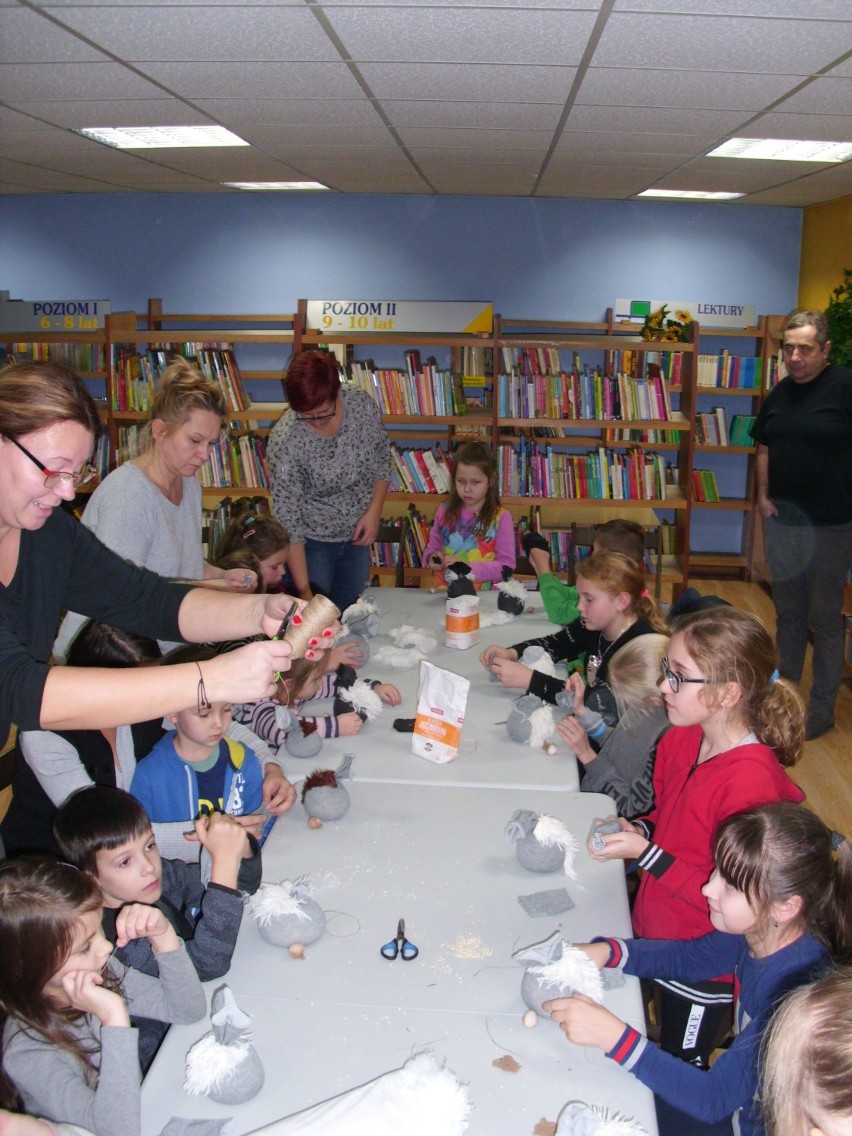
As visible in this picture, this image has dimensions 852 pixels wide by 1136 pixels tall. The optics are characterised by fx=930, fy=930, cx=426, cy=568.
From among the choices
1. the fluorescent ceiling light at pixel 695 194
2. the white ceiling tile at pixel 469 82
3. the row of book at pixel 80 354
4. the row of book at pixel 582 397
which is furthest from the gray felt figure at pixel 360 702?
the fluorescent ceiling light at pixel 695 194

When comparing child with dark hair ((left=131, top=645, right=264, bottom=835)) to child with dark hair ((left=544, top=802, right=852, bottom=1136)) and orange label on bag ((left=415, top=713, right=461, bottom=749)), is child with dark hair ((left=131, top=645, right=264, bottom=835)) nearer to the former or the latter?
orange label on bag ((left=415, top=713, right=461, bottom=749))

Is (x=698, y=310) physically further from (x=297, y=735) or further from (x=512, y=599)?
(x=297, y=735)

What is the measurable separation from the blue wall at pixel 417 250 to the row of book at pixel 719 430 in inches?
12.2

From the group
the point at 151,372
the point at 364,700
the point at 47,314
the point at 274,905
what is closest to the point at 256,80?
the point at 364,700

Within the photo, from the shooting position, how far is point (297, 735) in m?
2.35

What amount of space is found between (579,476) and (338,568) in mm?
2519

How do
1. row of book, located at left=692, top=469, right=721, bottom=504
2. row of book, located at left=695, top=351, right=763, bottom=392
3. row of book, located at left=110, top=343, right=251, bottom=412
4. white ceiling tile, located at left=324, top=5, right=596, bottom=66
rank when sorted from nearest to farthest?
1. white ceiling tile, located at left=324, top=5, right=596, bottom=66
2. row of book, located at left=110, top=343, right=251, bottom=412
3. row of book, located at left=695, top=351, right=763, bottom=392
4. row of book, located at left=692, top=469, right=721, bottom=504

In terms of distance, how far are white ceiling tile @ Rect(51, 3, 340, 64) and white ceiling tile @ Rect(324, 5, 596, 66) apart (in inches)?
4.2

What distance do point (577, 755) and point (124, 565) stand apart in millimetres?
1222

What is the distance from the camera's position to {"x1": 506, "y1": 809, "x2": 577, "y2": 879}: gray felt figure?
177cm

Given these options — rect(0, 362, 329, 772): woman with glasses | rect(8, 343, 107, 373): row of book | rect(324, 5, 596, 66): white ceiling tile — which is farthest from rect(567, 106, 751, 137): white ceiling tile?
rect(8, 343, 107, 373): row of book

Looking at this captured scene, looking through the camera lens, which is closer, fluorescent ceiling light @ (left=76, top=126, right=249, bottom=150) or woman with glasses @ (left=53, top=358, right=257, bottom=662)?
woman with glasses @ (left=53, top=358, right=257, bottom=662)

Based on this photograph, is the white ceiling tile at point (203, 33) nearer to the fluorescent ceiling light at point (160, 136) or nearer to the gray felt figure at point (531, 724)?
the fluorescent ceiling light at point (160, 136)

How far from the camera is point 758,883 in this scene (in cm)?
149
